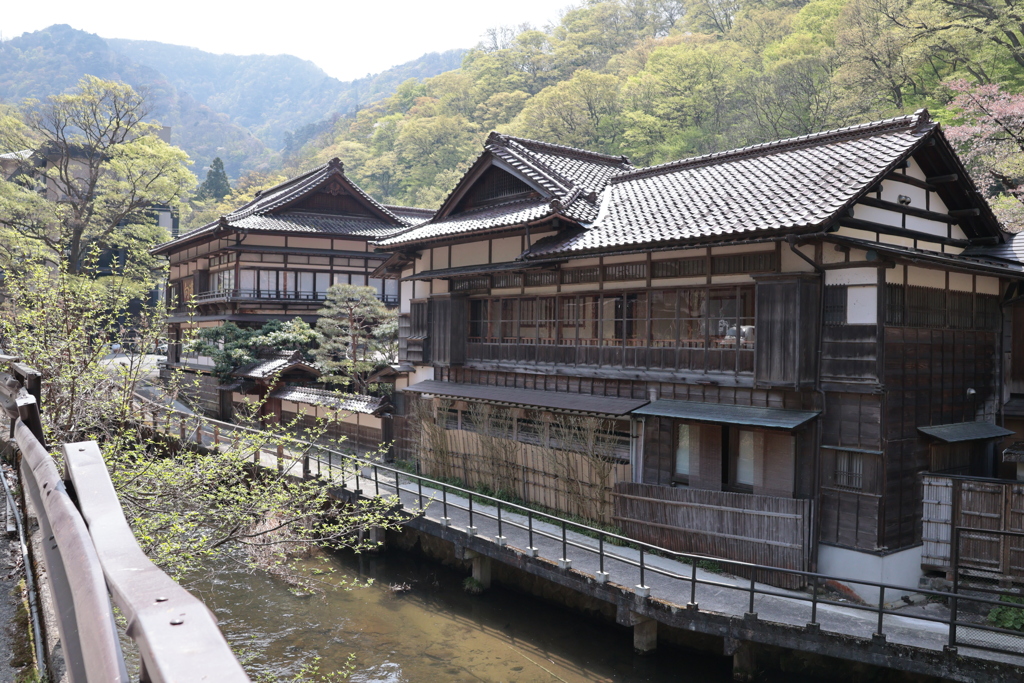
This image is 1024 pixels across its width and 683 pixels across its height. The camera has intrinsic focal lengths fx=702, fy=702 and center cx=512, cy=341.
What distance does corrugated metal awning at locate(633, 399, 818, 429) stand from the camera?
13828 millimetres

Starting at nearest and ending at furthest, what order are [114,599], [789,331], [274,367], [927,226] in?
[114,599]
[789,331]
[927,226]
[274,367]

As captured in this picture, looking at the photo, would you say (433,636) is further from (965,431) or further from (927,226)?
(927,226)

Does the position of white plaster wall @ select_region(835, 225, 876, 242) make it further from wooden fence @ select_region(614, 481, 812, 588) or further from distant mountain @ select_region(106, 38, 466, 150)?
distant mountain @ select_region(106, 38, 466, 150)

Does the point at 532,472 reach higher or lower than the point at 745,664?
higher

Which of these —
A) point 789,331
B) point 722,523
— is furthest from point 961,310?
point 722,523

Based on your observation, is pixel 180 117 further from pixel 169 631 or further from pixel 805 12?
pixel 169 631

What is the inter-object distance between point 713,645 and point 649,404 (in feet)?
17.9

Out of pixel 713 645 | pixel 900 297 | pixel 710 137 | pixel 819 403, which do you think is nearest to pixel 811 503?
pixel 819 403

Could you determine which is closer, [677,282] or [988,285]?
[677,282]

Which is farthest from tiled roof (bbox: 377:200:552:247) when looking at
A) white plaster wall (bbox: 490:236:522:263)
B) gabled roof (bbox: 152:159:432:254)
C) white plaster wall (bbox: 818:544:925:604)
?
gabled roof (bbox: 152:159:432:254)

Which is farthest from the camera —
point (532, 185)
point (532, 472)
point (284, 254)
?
point (284, 254)

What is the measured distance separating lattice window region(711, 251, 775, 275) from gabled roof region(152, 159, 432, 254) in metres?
21.7

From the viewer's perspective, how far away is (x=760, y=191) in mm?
16219

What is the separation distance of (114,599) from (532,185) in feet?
63.3
